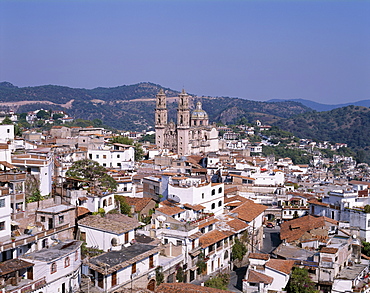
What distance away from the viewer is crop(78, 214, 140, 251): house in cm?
2155

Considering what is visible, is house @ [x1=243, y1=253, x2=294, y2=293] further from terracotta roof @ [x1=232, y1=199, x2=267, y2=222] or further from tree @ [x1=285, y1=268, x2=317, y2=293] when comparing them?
terracotta roof @ [x1=232, y1=199, x2=267, y2=222]

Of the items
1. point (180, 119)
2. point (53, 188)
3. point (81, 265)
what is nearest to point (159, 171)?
point (53, 188)

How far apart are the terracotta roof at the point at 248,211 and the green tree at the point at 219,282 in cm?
593

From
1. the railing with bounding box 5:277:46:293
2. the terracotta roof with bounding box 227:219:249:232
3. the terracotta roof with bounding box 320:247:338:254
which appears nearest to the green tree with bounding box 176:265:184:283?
the terracotta roof with bounding box 227:219:249:232

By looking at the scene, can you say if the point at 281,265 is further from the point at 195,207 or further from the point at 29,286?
the point at 29,286

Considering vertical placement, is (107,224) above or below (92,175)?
below

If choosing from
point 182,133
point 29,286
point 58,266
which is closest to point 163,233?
point 58,266

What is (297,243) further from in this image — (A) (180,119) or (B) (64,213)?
(A) (180,119)

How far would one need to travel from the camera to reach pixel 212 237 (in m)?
26.2

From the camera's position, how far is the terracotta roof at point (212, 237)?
993 inches

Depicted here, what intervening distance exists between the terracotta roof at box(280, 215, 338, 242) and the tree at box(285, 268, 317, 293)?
18.4ft

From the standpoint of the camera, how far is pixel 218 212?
31.3 metres

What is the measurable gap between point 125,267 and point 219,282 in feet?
17.0

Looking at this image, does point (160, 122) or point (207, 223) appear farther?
point (160, 122)
